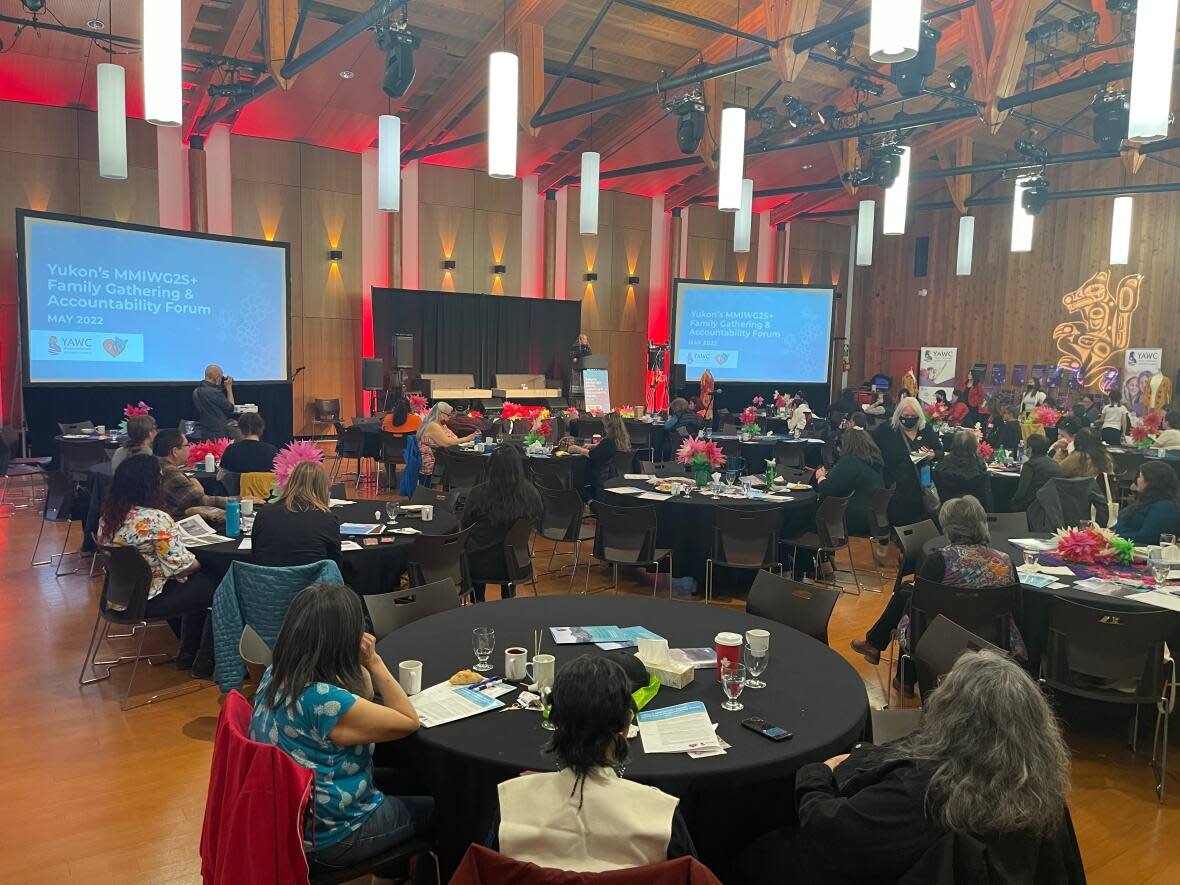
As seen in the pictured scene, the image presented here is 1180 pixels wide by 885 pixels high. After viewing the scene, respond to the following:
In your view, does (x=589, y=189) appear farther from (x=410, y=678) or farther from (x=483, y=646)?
(x=410, y=678)

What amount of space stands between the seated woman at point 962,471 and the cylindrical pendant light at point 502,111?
424cm

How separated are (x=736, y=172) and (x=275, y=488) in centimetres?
416

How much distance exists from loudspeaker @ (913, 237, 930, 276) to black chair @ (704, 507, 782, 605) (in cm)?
1643

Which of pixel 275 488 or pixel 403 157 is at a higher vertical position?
pixel 403 157

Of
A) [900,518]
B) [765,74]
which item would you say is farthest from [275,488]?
[765,74]

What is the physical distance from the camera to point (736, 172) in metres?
6.57

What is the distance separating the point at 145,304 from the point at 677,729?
11157 mm

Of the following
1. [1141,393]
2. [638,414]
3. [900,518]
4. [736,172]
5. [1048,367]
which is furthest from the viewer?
[1048,367]

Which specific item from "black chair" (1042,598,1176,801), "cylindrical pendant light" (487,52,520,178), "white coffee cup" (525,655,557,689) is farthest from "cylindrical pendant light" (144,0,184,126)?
"black chair" (1042,598,1176,801)

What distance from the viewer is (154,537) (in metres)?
4.39

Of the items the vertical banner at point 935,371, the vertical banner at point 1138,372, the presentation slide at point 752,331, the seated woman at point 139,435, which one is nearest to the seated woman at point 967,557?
the seated woman at point 139,435

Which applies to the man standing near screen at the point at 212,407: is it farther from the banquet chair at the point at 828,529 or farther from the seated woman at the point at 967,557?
the seated woman at the point at 967,557

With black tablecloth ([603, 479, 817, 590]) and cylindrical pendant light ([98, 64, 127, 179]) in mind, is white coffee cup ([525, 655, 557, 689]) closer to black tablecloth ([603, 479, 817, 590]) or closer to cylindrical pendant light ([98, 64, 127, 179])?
black tablecloth ([603, 479, 817, 590])

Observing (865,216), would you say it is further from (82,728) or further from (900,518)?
(82,728)
